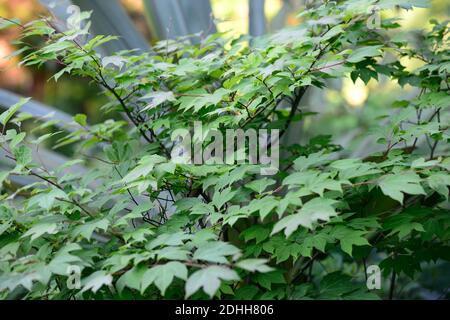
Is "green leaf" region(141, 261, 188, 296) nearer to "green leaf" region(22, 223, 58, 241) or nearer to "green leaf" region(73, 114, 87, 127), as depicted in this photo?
"green leaf" region(22, 223, 58, 241)

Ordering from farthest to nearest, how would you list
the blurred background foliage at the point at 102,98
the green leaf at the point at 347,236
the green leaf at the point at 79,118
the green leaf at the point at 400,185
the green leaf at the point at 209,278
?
the blurred background foliage at the point at 102,98
the green leaf at the point at 79,118
the green leaf at the point at 347,236
the green leaf at the point at 400,185
the green leaf at the point at 209,278

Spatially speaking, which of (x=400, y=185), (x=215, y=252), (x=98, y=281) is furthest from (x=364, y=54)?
(x=98, y=281)

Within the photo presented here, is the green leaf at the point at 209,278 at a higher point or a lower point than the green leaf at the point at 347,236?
higher

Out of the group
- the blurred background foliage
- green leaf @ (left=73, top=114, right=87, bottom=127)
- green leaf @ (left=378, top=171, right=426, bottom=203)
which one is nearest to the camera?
green leaf @ (left=378, top=171, right=426, bottom=203)

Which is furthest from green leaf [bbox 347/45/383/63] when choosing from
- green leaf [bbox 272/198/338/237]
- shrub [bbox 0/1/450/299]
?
green leaf [bbox 272/198/338/237]

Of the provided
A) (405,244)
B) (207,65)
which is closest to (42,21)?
(207,65)

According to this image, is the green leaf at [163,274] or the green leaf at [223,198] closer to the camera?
the green leaf at [163,274]

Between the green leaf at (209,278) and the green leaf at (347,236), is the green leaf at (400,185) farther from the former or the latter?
the green leaf at (209,278)

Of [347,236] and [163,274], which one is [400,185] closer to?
[347,236]

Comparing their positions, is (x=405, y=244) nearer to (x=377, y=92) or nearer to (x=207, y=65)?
(x=207, y=65)

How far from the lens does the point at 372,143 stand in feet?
7.70

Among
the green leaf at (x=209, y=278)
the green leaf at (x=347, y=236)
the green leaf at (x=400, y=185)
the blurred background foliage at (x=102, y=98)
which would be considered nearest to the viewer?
the green leaf at (x=209, y=278)

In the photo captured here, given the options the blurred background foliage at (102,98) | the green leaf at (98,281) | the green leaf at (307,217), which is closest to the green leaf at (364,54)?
the green leaf at (307,217)
